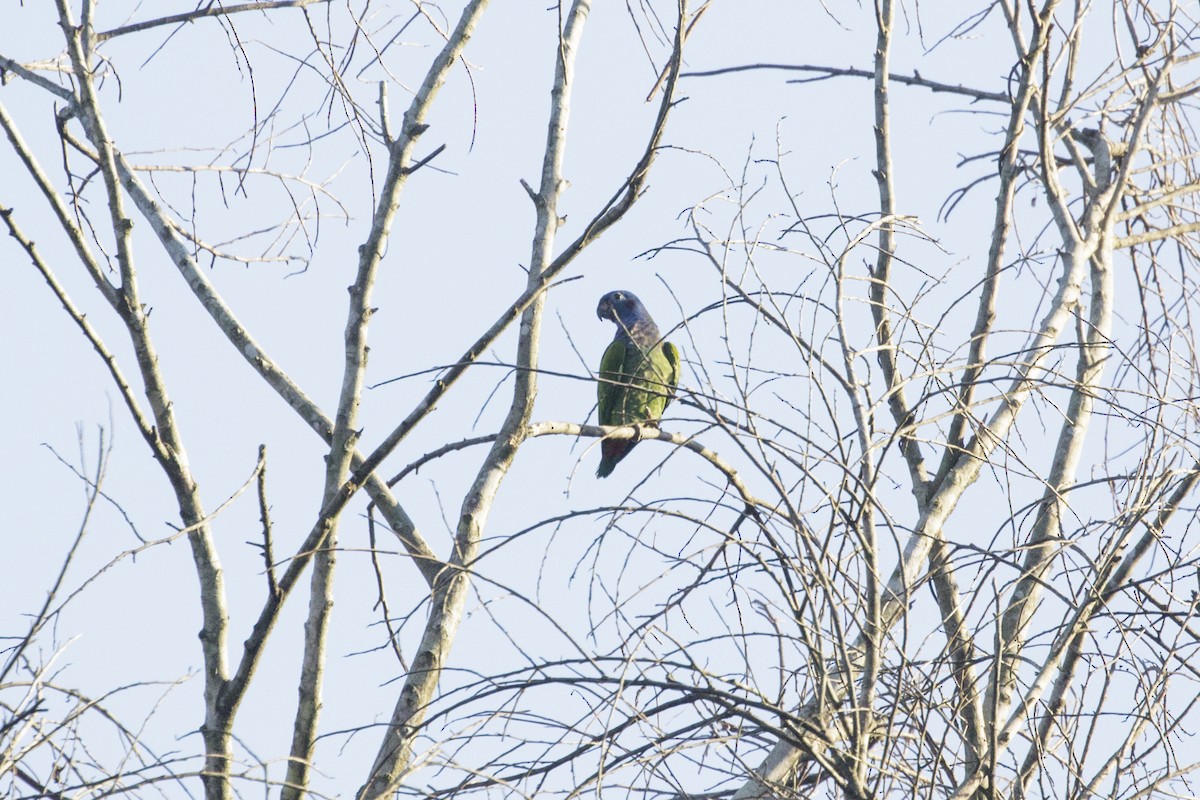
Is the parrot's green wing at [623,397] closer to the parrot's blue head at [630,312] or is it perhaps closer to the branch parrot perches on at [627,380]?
the branch parrot perches on at [627,380]

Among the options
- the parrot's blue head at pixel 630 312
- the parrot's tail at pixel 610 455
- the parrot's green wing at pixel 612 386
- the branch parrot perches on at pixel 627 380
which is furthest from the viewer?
→ the parrot's blue head at pixel 630 312

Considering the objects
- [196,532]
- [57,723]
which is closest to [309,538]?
[196,532]

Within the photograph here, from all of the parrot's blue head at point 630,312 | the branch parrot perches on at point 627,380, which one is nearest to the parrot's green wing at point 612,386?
the branch parrot perches on at point 627,380

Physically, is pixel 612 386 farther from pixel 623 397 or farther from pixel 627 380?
pixel 627 380

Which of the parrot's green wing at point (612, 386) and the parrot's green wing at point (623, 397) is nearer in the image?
the parrot's green wing at point (623, 397)

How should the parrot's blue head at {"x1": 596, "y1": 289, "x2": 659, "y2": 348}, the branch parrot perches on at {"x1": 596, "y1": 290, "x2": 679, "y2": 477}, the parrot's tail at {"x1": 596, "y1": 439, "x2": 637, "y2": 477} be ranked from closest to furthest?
the branch parrot perches on at {"x1": 596, "y1": 290, "x2": 679, "y2": 477} < the parrot's tail at {"x1": 596, "y1": 439, "x2": 637, "y2": 477} < the parrot's blue head at {"x1": 596, "y1": 289, "x2": 659, "y2": 348}

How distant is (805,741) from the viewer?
2262mm

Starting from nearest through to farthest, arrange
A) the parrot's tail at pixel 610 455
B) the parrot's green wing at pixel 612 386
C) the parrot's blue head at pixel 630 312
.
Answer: the parrot's green wing at pixel 612 386, the parrot's tail at pixel 610 455, the parrot's blue head at pixel 630 312

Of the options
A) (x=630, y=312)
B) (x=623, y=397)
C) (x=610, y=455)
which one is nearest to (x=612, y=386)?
(x=623, y=397)

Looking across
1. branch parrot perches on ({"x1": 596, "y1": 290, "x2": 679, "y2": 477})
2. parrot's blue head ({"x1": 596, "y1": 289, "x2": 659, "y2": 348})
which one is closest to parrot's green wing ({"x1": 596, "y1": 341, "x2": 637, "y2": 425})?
branch parrot perches on ({"x1": 596, "y1": 290, "x2": 679, "y2": 477})

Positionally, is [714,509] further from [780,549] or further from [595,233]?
[595,233]

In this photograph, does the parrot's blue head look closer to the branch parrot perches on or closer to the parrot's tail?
the branch parrot perches on

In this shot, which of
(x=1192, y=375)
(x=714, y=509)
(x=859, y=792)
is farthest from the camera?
(x=1192, y=375)

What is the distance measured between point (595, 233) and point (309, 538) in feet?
3.36
